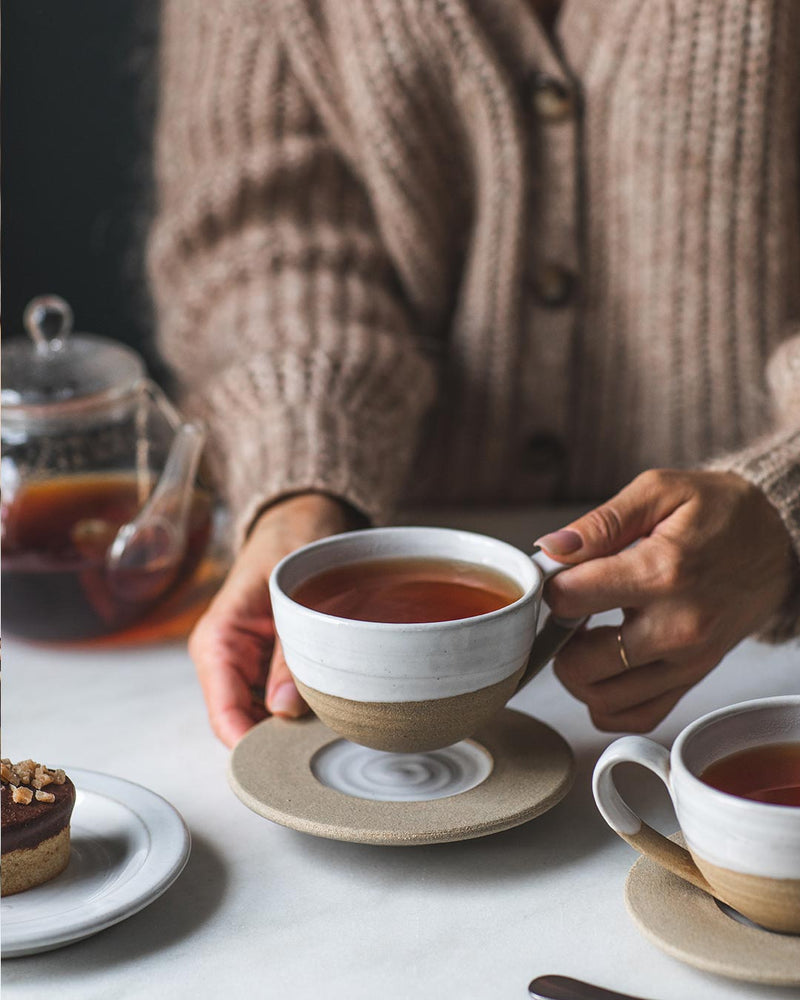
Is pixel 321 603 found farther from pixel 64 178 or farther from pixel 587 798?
pixel 64 178

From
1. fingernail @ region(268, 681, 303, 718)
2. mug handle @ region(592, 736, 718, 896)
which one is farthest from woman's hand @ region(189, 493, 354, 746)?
mug handle @ region(592, 736, 718, 896)

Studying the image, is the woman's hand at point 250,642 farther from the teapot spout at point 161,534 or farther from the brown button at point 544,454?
the brown button at point 544,454

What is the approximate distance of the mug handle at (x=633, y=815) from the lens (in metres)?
0.53

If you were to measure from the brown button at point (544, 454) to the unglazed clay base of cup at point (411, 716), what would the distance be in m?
0.70

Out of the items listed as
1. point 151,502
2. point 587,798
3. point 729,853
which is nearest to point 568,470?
point 151,502

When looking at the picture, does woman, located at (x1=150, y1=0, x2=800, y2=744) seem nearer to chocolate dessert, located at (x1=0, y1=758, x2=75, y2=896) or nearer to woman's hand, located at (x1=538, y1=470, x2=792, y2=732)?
woman's hand, located at (x1=538, y1=470, x2=792, y2=732)

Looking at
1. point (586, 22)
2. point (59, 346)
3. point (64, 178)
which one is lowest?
point (59, 346)

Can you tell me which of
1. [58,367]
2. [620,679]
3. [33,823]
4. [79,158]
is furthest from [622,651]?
[79,158]

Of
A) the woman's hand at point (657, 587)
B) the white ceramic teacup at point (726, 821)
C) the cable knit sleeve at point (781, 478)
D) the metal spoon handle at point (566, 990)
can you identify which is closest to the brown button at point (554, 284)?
the cable knit sleeve at point (781, 478)

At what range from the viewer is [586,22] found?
117 centimetres

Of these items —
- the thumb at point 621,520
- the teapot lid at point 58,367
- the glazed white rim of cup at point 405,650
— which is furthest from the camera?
the teapot lid at point 58,367

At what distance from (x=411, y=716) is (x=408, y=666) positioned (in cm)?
3

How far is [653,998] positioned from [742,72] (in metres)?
0.90

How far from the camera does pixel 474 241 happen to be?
1.24 meters
